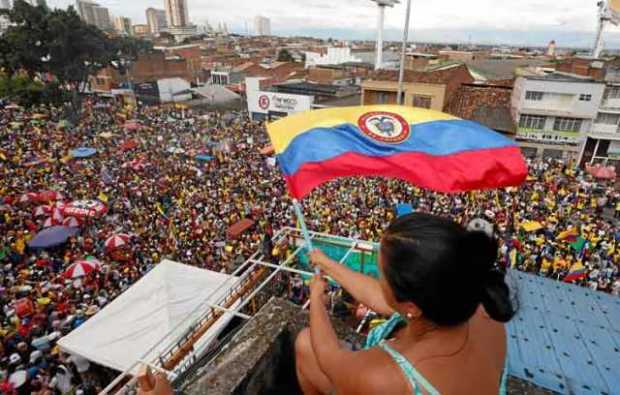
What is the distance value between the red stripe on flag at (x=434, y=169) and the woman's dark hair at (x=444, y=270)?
99.0 inches

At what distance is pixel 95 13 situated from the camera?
6166 inches

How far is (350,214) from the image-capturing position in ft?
46.0

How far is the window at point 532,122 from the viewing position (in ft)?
79.8

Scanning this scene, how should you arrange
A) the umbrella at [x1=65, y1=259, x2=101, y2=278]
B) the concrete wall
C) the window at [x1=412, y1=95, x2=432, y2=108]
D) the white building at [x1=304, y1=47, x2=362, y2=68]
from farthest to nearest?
the white building at [x1=304, y1=47, x2=362, y2=68] → the window at [x1=412, y1=95, x2=432, y2=108] → the concrete wall → the umbrella at [x1=65, y1=259, x2=101, y2=278]

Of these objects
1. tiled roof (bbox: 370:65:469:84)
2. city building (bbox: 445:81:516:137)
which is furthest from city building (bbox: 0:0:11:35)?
city building (bbox: 445:81:516:137)

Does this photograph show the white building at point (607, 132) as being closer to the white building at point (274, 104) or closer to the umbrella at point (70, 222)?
the white building at point (274, 104)

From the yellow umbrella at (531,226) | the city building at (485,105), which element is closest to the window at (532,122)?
the city building at (485,105)

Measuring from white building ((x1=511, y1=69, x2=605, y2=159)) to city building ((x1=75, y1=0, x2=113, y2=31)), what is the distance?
528ft

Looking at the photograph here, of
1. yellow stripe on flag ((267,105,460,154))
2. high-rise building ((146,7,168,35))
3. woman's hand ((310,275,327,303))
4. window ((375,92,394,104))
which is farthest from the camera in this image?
high-rise building ((146,7,168,35))

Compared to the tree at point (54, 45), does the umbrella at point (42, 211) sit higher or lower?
lower

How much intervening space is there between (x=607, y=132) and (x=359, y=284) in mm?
28982

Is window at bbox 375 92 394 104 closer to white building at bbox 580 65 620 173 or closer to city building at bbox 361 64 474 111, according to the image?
city building at bbox 361 64 474 111

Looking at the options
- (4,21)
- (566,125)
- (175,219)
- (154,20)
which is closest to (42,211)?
(175,219)

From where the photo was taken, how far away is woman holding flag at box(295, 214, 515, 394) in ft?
3.90
